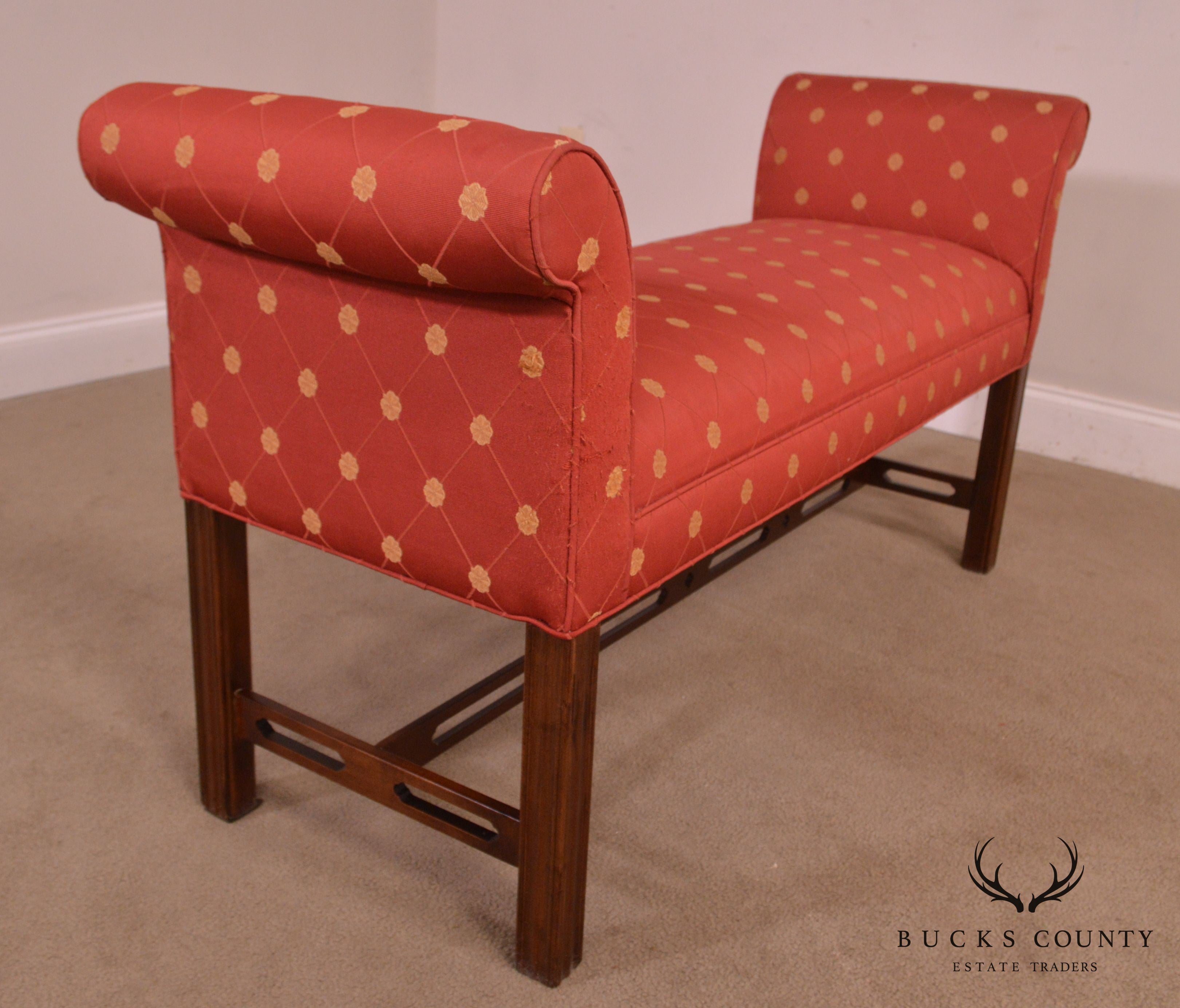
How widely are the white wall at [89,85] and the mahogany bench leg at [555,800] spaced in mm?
2042

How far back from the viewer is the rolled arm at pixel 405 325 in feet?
2.66

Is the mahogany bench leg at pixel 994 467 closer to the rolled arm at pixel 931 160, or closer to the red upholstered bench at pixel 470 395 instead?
the rolled arm at pixel 931 160

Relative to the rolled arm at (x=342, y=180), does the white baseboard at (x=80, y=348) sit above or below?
below

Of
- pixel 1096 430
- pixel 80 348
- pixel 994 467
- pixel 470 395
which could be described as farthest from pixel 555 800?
pixel 80 348

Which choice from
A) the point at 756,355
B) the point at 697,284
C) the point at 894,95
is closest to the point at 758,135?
the point at 894,95

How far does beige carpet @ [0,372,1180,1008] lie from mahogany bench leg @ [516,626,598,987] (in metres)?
0.04

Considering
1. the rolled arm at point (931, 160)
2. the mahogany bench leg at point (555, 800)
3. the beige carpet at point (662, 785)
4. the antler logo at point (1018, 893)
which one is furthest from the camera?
the rolled arm at point (931, 160)

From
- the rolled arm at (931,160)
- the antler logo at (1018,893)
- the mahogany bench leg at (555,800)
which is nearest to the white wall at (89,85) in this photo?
the rolled arm at (931,160)

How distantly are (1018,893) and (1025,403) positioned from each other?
66.5 inches

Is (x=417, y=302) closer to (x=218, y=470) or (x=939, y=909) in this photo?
(x=218, y=470)

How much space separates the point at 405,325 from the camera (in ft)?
3.04

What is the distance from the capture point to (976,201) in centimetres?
179

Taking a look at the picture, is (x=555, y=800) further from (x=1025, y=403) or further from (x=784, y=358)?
(x=1025, y=403)

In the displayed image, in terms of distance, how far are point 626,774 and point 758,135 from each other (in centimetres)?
205
